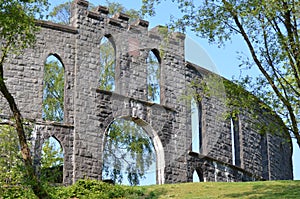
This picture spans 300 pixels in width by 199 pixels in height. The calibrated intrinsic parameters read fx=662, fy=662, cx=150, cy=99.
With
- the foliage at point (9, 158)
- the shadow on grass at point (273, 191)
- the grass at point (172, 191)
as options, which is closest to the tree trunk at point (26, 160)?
the grass at point (172, 191)

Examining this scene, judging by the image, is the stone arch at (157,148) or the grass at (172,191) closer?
the grass at (172,191)

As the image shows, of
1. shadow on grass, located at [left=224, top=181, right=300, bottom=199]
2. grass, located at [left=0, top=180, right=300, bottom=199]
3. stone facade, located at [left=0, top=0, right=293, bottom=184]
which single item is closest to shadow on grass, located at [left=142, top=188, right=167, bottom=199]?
grass, located at [left=0, top=180, right=300, bottom=199]

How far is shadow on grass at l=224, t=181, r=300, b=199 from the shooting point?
1608 cm

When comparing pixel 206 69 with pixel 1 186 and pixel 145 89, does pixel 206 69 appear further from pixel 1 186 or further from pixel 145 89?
pixel 1 186

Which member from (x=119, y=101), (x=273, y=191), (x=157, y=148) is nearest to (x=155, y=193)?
(x=273, y=191)

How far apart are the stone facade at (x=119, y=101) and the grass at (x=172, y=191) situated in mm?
1526

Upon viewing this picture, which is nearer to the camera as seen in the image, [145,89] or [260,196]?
[260,196]

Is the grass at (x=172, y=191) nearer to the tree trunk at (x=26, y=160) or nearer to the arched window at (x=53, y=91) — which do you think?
the tree trunk at (x=26, y=160)

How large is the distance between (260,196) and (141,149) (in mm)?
10452

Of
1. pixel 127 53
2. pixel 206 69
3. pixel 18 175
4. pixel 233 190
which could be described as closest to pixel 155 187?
pixel 233 190

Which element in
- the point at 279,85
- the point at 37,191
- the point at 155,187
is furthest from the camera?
the point at 155,187

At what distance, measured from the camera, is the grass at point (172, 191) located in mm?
16422

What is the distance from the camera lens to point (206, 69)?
2455 centimetres

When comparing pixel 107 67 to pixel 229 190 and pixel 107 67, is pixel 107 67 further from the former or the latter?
pixel 229 190
